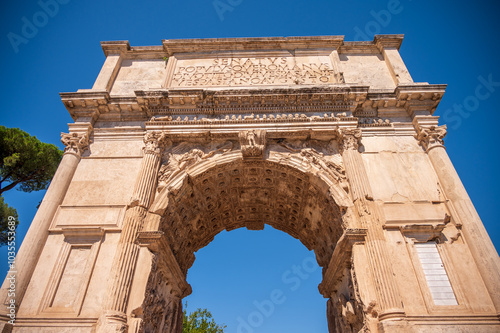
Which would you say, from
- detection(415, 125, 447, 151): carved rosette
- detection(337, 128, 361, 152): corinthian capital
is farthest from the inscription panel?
detection(415, 125, 447, 151): carved rosette

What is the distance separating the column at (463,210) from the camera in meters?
6.50

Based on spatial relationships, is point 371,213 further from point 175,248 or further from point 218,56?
point 218,56

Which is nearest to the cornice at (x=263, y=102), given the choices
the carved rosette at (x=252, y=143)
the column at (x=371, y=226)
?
the carved rosette at (x=252, y=143)

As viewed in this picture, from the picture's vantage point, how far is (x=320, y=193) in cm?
866

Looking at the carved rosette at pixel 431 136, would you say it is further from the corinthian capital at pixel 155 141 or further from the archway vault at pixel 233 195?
the corinthian capital at pixel 155 141

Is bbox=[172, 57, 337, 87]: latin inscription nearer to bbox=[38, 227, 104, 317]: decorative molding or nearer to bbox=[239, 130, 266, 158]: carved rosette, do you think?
bbox=[239, 130, 266, 158]: carved rosette

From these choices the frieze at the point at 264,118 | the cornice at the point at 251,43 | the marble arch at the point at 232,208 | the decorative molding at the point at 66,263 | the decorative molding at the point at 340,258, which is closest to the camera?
the decorative molding at the point at 66,263

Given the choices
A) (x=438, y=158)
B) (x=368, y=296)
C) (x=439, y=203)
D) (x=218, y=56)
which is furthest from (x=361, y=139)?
(x=218, y=56)

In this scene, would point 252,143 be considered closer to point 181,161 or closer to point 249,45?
point 181,161

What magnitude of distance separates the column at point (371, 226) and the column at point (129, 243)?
5.11 meters

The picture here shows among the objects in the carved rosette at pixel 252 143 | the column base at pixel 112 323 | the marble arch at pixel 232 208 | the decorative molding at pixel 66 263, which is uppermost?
the carved rosette at pixel 252 143

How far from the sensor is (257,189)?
33.4ft

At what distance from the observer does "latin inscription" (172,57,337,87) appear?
10.3 metres

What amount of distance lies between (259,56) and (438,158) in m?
6.66
